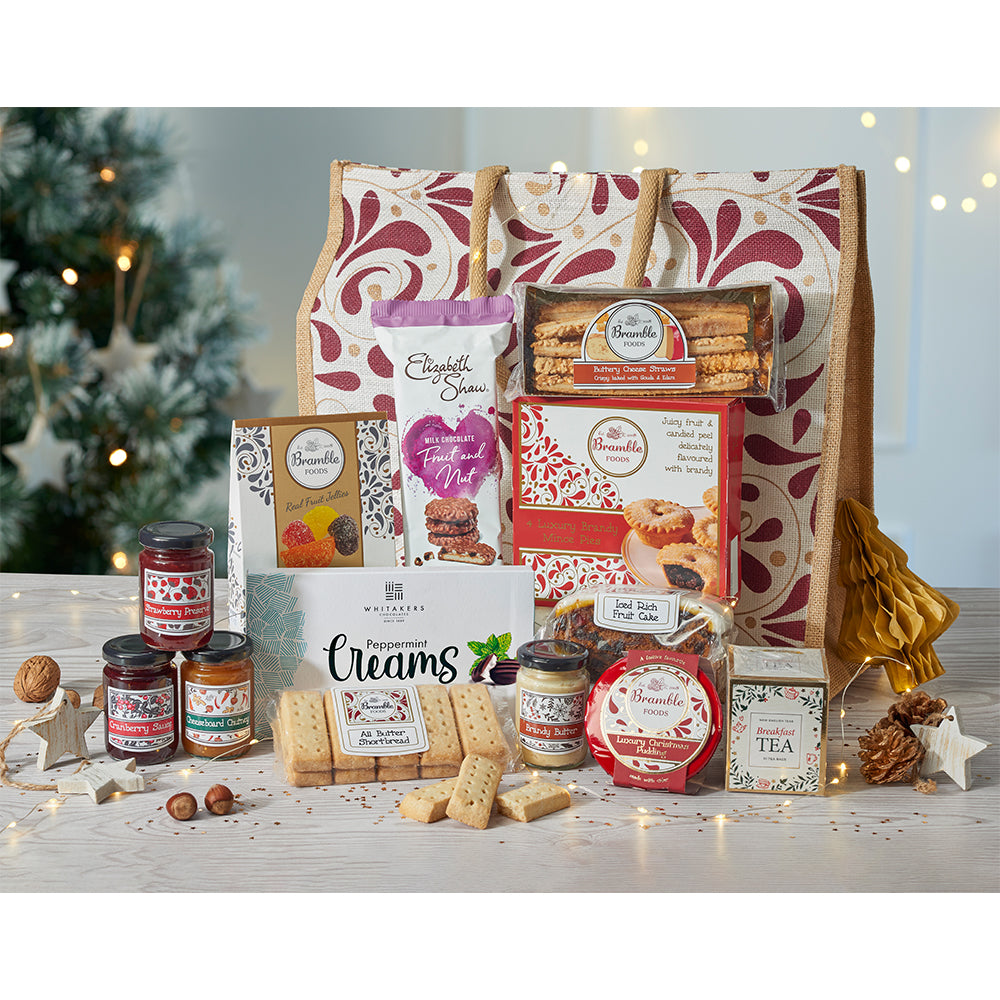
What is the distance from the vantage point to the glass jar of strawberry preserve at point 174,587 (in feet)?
3.11

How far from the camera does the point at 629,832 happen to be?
0.86 metres

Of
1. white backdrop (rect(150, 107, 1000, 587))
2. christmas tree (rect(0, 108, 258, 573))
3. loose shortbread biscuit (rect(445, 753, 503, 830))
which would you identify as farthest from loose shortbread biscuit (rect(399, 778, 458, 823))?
white backdrop (rect(150, 107, 1000, 587))

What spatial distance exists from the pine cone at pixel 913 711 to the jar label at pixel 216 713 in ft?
2.01

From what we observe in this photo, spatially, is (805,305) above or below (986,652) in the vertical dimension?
above

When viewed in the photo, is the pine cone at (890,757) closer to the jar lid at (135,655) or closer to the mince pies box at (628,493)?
the mince pies box at (628,493)

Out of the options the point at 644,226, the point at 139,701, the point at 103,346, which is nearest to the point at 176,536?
the point at 139,701

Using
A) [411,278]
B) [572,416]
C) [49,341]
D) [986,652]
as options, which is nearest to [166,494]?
[49,341]

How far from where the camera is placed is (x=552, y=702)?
949 mm

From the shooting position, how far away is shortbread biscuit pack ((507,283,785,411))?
107 centimetres

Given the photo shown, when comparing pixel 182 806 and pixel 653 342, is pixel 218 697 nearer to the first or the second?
pixel 182 806

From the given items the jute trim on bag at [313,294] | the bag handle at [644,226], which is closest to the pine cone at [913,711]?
the bag handle at [644,226]

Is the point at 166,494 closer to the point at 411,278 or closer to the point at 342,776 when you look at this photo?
the point at 411,278

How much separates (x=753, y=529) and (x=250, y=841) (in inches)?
25.2

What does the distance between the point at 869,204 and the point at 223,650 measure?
1.94 metres
